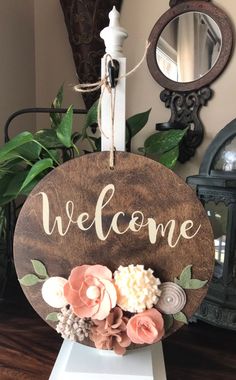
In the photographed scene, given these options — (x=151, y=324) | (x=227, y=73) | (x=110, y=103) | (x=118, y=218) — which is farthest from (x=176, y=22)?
(x=151, y=324)

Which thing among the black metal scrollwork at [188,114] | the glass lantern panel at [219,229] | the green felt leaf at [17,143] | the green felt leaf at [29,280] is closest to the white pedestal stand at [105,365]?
the green felt leaf at [29,280]

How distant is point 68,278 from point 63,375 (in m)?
0.13

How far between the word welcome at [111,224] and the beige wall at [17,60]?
1.73 ft

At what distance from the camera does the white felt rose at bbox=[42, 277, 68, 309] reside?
0.46 m

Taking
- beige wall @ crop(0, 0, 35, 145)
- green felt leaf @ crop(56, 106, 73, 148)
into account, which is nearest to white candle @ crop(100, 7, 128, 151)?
green felt leaf @ crop(56, 106, 73, 148)

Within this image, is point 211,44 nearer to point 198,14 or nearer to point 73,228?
point 198,14

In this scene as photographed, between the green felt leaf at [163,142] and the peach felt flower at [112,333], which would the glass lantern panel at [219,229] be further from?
the peach felt flower at [112,333]

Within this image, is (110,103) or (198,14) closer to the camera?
(110,103)

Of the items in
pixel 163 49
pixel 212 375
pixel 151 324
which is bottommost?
pixel 212 375

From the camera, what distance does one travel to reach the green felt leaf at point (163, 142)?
2.42ft

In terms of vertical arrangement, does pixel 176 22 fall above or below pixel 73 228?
above

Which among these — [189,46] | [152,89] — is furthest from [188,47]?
[152,89]

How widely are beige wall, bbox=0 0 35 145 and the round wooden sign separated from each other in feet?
1.72

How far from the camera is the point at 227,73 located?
82 centimetres
